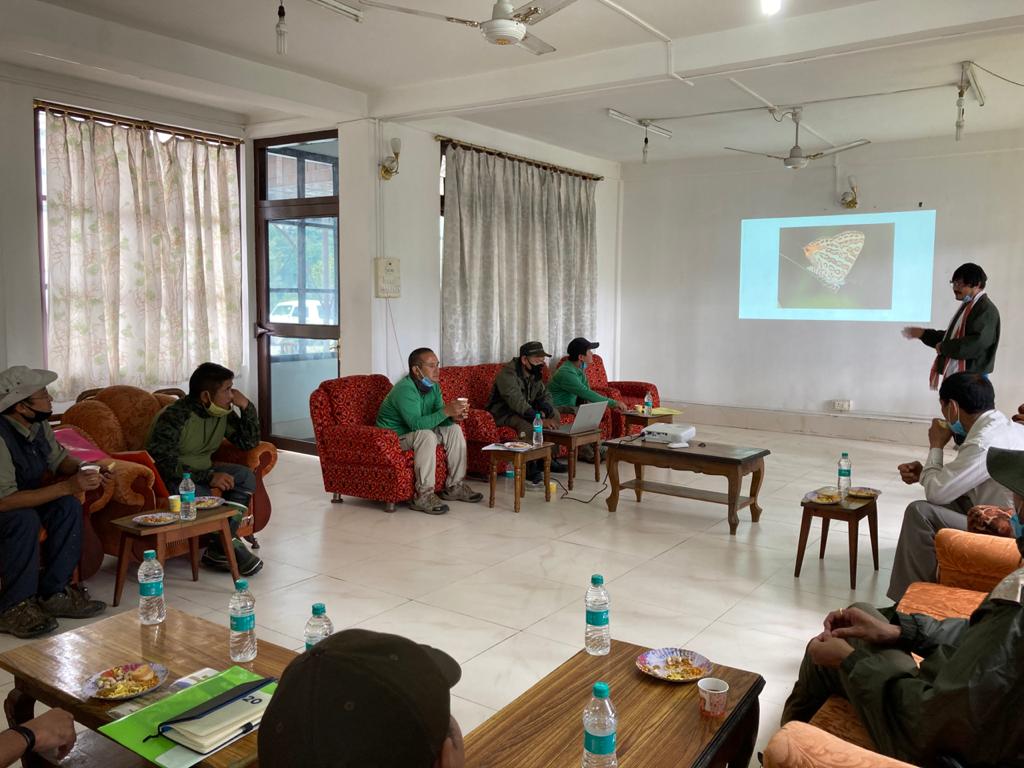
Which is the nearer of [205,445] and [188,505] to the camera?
[188,505]

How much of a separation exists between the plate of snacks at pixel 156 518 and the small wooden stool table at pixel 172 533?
0.02 meters

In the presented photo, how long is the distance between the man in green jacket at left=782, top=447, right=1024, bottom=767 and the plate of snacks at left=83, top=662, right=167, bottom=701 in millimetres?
1744

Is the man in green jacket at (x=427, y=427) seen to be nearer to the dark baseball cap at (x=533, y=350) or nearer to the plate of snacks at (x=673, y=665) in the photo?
the dark baseball cap at (x=533, y=350)

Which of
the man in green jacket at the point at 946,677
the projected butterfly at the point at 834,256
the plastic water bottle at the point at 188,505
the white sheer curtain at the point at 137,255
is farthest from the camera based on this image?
the projected butterfly at the point at 834,256

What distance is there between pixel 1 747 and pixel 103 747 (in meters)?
0.72

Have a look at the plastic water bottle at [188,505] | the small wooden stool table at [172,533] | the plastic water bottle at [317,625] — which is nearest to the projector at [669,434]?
the small wooden stool table at [172,533]

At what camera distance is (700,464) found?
16.8 ft

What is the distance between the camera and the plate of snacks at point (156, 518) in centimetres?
371

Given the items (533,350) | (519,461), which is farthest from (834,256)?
(519,461)

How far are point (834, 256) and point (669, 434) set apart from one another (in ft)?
13.8

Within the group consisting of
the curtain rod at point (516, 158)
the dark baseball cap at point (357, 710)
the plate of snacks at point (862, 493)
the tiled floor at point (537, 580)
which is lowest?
the tiled floor at point (537, 580)

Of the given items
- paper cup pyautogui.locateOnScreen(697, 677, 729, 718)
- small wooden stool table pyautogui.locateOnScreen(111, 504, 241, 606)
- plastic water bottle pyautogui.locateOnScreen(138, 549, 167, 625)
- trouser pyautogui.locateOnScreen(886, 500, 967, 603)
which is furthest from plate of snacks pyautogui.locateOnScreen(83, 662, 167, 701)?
trouser pyautogui.locateOnScreen(886, 500, 967, 603)

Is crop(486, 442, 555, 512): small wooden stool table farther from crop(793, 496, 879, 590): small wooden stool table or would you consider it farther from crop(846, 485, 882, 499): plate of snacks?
crop(846, 485, 882, 499): plate of snacks

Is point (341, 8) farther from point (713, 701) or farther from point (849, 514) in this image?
point (713, 701)
